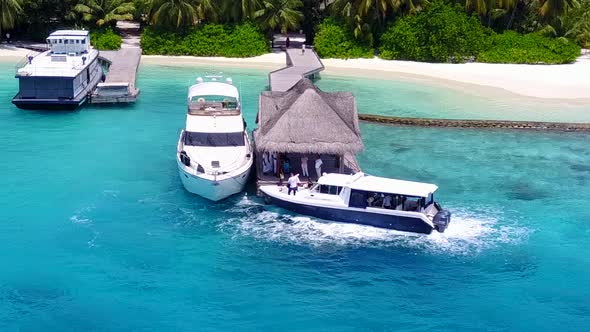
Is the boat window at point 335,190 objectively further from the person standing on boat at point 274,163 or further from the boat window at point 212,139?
the boat window at point 212,139

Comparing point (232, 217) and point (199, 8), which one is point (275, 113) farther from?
point (199, 8)

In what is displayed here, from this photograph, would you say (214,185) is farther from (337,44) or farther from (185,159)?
(337,44)

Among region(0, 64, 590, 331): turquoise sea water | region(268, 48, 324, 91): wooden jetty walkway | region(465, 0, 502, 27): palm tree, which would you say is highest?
region(465, 0, 502, 27): palm tree

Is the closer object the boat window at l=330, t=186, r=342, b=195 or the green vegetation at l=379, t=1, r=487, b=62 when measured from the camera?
the boat window at l=330, t=186, r=342, b=195

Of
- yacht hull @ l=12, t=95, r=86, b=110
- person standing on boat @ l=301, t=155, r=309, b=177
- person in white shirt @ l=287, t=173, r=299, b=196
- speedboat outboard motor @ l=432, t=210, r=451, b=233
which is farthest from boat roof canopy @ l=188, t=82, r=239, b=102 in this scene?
speedboat outboard motor @ l=432, t=210, r=451, b=233

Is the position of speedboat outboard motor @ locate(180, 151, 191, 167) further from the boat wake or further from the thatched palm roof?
the boat wake

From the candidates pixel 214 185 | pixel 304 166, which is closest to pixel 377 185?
pixel 304 166

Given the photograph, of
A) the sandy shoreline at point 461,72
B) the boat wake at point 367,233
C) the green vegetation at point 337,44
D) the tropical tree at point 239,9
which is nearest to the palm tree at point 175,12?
the tropical tree at point 239,9

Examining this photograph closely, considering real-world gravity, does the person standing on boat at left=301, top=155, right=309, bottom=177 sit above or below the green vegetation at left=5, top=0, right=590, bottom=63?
below
